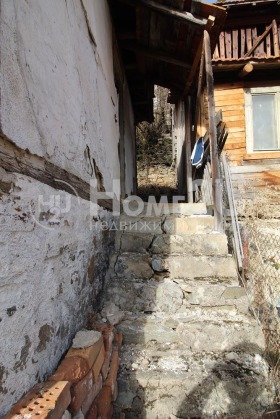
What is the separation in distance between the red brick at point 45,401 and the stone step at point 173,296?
135cm

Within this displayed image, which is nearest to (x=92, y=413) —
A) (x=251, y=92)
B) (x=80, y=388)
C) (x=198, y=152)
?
(x=80, y=388)

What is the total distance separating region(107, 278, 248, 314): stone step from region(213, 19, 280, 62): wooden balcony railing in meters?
5.40

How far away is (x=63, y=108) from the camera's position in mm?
1730

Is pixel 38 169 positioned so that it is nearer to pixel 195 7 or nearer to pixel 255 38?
pixel 195 7

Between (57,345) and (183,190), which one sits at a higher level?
(183,190)

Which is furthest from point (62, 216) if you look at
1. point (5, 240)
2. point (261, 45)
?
point (261, 45)

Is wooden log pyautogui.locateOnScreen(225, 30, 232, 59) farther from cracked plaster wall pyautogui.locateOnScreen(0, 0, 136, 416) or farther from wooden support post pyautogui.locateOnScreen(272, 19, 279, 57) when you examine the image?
cracked plaster wall pyautogui.locateOnScreen(0, 0, 136, 416)

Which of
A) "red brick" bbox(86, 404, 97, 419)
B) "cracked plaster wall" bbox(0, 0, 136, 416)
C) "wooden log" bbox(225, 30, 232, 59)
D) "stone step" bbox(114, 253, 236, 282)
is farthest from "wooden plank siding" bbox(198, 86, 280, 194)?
"red brick" bbox(86, 404, 97, 419)

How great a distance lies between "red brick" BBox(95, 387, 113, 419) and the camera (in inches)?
60.2

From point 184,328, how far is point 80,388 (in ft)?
3.68

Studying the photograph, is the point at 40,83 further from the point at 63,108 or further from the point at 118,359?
the point at 118,359

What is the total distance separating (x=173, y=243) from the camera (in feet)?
10.2

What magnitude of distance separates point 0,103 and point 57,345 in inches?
46.4

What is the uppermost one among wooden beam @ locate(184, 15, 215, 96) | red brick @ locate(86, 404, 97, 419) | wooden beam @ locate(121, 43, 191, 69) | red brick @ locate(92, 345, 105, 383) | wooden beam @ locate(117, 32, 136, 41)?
wooden beam @ locate(117, 32, 136, 41)
